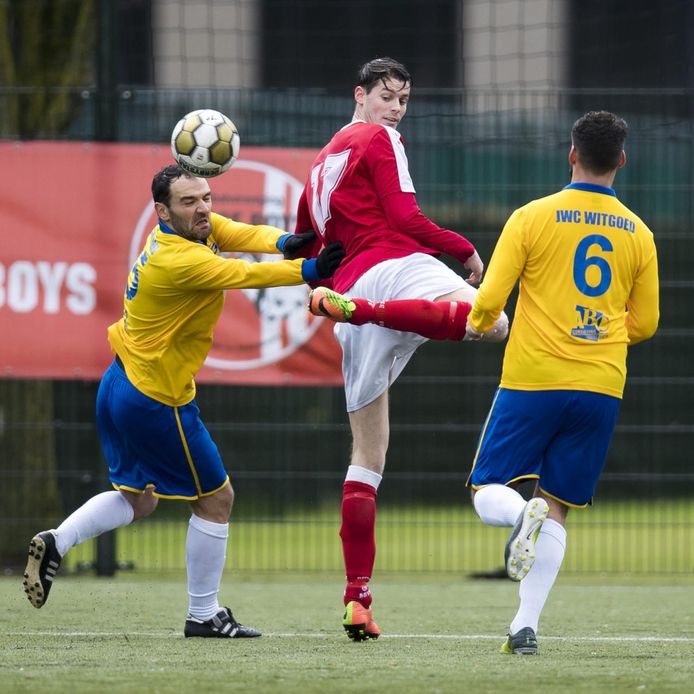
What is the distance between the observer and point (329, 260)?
5.71 m

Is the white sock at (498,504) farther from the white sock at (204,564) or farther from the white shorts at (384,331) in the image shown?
the white sock at (204,564)

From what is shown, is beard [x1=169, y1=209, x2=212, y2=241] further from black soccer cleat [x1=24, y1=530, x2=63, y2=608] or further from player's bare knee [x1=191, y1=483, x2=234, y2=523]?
black soccer cleat [x1=24, y1=530, x2=63, y2=608]

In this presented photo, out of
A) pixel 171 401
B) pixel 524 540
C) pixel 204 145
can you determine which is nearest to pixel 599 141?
pixel 524 540

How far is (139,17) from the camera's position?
1498 centimetres

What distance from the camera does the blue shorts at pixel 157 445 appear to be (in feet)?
19.8

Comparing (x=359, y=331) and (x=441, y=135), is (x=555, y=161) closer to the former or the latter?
(x=441, y=135)

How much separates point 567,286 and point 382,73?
4.49 feet

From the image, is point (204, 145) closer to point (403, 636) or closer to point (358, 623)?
point (358, 623)

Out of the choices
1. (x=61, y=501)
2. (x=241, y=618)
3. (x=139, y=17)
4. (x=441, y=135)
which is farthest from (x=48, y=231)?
(x=139, y=17)

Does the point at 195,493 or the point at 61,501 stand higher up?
the point at 195,493

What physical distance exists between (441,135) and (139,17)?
6.51 meters

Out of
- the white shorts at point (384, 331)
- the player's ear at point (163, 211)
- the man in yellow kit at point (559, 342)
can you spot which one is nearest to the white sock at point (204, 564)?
the white shorts at point (384, 331)

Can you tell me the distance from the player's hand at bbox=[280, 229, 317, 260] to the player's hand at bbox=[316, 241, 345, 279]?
33 cm

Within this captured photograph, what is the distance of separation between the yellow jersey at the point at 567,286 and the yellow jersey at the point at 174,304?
1.00 meters
